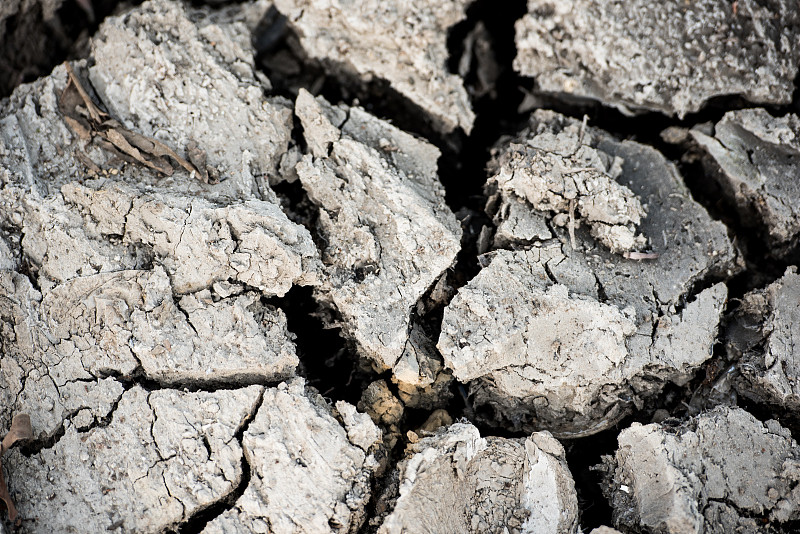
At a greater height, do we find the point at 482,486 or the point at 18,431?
the point at 18,431

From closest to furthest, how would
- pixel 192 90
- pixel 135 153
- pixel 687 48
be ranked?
pixel 135 153, pixel 192 90, pixel 687 48

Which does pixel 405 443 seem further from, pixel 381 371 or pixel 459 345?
pixel 459 345

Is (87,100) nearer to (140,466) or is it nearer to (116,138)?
(116,138)

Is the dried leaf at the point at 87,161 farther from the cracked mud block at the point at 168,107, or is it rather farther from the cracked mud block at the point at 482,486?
the cracked mud block at the point at 482,486

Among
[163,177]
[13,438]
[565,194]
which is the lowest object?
[565,194]

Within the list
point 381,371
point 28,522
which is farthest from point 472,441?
point 28,522

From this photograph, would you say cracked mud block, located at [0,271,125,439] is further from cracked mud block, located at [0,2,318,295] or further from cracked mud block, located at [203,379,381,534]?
cracked mud block, located at [203,379,381,534]

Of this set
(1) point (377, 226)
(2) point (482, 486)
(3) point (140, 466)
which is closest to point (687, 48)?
(1) point (377, 226)

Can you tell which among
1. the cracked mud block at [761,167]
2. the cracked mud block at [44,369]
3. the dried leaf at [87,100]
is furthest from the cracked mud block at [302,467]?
the cracked mud block at [761,167]
